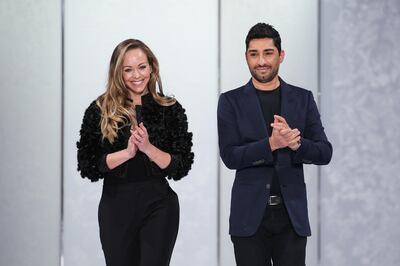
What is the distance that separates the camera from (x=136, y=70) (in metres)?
3.12

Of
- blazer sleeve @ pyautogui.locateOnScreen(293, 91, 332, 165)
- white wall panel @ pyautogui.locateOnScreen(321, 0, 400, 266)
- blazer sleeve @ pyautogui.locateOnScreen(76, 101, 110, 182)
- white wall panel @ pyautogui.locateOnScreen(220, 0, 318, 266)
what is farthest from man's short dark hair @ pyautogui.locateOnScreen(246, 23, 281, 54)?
white wall panel @ pyautogui.locateOnScreen(321, 0, 400, 266)

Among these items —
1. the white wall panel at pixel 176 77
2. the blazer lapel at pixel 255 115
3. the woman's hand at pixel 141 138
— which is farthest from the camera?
the white wall panel at pixel 176 77

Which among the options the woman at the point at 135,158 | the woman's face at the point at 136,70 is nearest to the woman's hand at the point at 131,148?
the woman at the point at 135,158

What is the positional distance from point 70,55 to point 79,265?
1.51 metres

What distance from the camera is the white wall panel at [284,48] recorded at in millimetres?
4715

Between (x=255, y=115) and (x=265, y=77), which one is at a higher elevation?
(x=265, y=77)

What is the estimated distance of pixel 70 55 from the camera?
4.70 metres

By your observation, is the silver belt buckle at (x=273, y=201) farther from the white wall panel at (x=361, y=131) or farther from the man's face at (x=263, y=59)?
the white wall panel at (x=361, y=131)

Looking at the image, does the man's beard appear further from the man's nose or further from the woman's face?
the woman's face

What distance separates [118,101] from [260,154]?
72 cm

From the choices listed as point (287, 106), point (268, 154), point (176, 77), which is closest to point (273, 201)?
point (268, 154)

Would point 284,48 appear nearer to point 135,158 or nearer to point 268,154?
point 268,154

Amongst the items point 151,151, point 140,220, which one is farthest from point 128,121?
point 140,220

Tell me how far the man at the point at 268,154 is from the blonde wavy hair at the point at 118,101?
37 centimetres
